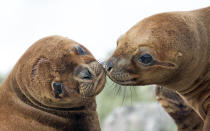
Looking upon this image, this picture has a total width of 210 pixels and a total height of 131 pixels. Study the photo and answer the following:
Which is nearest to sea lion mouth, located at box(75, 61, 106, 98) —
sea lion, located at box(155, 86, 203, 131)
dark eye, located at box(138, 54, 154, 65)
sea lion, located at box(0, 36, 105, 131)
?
sea lion, located at box(0, 36, 105, 131)

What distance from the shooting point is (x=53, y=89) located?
6.04 meters

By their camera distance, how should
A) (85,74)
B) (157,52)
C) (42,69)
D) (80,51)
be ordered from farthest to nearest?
(80,51) < (42,69) < (85,74) < (157,52)

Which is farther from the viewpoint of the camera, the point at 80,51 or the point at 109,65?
the point at 80,51

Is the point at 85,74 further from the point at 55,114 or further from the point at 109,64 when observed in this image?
the point at 55,114

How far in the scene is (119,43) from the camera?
5.64 meters

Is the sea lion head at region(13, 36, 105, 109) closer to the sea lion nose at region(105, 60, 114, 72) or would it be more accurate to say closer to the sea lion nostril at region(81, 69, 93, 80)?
the sea lion nostril at region(81, 69, 93, 80)

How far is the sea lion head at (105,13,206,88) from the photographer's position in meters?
5.31

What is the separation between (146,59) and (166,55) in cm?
23

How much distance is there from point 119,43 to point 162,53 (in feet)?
1.95

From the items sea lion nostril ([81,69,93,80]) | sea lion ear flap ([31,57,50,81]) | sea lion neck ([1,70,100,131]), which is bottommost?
sea lion neck ([1,70,100,131])

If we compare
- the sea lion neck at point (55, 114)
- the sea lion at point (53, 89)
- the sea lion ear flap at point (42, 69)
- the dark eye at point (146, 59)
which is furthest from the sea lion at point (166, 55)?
the sea lion neck at point (55, 114)

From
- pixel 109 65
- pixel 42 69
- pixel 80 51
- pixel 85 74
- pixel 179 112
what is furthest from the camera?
pixel 179 112

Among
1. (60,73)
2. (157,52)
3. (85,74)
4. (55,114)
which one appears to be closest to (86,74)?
(85,74)

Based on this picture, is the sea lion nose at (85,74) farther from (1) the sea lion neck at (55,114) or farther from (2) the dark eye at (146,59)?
(2) the dark eye at (146,59)
